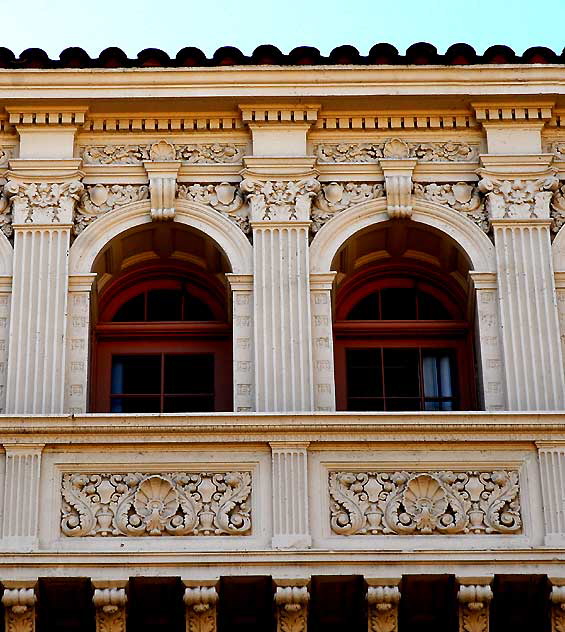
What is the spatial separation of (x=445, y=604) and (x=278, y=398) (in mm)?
2431

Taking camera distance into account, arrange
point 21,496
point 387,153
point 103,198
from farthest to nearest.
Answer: point 387,153, point 103,198, point 21,496

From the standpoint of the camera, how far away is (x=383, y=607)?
16281 millimetres

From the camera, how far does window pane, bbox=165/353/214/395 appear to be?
731 inches

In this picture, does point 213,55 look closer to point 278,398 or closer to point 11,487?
point 278,398

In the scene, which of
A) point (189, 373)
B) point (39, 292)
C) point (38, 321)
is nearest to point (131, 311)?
point (189, 373)

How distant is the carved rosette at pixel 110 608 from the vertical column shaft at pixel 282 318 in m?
2.25

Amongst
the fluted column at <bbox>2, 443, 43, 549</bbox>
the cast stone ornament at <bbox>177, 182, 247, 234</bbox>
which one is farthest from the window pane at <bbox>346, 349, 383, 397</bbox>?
the fluted column at <bbox>2, 443, 43, 549</bbox>

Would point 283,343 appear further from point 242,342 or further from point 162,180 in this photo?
point 162,180

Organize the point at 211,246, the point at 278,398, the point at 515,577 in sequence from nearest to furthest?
the point at 515,577, the point at 278,398, the point at 211,246

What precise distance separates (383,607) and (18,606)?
121 inches

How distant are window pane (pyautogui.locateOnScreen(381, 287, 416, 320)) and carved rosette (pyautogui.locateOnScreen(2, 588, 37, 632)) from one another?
15.9 feet

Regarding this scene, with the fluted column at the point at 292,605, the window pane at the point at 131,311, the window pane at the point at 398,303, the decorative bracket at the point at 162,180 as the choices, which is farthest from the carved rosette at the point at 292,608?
the decorative bracket at the point at 162,180

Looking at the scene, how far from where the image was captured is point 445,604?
54.4ft

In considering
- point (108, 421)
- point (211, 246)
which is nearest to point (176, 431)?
point (108, 421)
